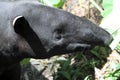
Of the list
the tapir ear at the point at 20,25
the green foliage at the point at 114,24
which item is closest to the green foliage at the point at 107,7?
the green foliage at the point at 114,24

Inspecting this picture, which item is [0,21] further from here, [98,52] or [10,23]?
[98,52]

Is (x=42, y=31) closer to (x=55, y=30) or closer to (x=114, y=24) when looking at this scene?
(x=55, y=30)

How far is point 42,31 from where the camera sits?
3.74 metres

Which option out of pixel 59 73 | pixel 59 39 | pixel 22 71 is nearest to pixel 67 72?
pixel 59 73

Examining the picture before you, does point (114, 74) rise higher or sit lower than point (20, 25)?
lower

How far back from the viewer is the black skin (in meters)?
3.71

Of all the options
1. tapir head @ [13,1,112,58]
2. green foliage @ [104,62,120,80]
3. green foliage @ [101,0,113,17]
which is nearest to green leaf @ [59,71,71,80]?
green foliage @ [104,62,120,80]

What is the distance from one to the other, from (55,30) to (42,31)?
0.09 metres

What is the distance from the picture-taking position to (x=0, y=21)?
3775 mm

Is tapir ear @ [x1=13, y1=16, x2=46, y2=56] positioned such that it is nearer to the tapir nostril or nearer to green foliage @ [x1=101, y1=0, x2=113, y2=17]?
the tapir nostril

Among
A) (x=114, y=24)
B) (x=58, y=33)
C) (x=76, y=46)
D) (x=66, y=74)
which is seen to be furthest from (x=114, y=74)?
(x=58, y=33)

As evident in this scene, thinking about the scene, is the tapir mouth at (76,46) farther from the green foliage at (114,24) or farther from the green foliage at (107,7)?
the green foliage at (107,7)

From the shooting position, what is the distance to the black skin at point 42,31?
3.71 meters

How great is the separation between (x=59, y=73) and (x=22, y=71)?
1.16 feet
